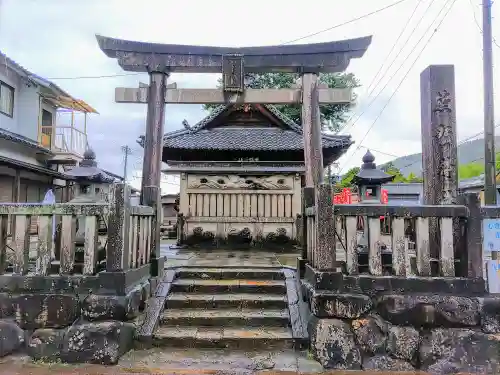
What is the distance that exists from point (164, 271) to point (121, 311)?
1.98 metres

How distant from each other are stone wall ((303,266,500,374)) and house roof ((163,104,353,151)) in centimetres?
805

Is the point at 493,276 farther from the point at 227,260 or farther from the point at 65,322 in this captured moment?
the point at 65,322

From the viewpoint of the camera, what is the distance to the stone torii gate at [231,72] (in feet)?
22.2

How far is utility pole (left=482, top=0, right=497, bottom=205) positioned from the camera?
1009cm

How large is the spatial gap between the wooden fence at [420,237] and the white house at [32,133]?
15555mm

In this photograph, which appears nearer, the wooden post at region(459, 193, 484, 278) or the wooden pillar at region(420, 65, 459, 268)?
the wooden post at region(459, 193, 484, 278)

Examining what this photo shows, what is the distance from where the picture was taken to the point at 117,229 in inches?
188

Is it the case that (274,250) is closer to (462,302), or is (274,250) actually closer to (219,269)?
(219,269)

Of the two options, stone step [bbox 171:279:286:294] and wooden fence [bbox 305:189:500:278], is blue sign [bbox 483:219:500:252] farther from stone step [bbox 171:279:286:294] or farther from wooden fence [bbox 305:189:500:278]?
stone step [bbox 171:279:286:294]

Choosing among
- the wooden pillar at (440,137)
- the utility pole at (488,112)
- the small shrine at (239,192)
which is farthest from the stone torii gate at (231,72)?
the utility pole at (488,112)

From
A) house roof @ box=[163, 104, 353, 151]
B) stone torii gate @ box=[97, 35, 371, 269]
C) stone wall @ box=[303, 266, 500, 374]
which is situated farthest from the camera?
house roof @ box=[163, 104, 353, 151]

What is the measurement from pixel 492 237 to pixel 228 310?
3.89m

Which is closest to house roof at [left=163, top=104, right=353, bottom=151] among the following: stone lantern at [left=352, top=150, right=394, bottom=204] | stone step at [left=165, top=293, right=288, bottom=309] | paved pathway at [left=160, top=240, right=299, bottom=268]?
stone lantern at [left=352, top=150, right=394, bottom=204]

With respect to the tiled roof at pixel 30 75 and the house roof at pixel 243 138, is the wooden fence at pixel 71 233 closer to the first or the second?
the house roof at pixel 243 138
